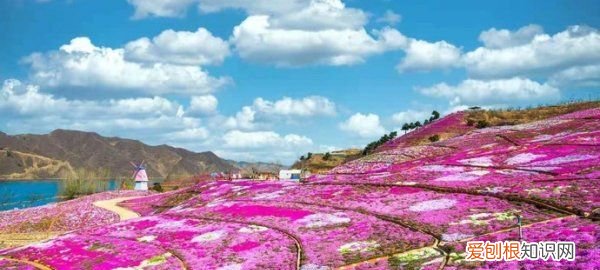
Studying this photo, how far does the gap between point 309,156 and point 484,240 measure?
12483 centimetres

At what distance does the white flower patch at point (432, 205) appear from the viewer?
42156 mm

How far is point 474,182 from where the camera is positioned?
4916 cm

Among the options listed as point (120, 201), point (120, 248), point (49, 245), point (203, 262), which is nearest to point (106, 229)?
point (49, 245)

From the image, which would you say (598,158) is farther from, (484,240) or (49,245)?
(49,245)

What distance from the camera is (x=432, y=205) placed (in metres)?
43.1

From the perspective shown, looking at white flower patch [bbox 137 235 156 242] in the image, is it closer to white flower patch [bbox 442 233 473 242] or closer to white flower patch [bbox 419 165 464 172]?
white flower patch [bbox 442 233 473 242]

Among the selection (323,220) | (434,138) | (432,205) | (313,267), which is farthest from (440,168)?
(434,138)

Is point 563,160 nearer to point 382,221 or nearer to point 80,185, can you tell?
point 382,221

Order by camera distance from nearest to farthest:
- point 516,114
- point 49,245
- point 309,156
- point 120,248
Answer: point 120,248 < point 49,245 < point 516,114 < point 309,156

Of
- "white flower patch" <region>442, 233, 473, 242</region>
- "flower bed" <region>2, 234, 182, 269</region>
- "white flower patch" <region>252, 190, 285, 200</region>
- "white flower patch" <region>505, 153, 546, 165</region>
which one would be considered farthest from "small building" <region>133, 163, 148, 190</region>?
"white flower patch" <region>442, 233, 473, 242</region>

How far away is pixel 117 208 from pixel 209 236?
3712 centimetres

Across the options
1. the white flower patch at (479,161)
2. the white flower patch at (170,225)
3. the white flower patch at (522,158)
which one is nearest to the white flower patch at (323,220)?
the white flower patch at (170,225)

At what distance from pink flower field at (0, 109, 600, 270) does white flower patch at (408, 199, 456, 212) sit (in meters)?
0.09

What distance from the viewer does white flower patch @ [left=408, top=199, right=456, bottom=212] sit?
42156mm
